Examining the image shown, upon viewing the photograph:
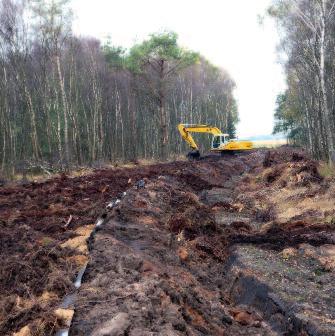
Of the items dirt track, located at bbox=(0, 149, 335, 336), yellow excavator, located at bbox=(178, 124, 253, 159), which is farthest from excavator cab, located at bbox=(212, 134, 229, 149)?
dirt track, located at bbox=(0, 149, 335, 336)

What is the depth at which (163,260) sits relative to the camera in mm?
8008

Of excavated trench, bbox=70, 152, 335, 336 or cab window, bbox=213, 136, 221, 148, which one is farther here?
cab window, bbox=213, 136, 221, 148

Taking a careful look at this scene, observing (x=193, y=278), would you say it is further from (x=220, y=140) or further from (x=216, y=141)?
(x=216, y=141)

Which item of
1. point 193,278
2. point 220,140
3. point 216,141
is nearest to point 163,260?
point 193,278

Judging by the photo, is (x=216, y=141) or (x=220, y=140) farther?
(x=216, y=141)

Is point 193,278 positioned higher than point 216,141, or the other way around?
point 216,141

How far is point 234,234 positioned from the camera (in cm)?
1098

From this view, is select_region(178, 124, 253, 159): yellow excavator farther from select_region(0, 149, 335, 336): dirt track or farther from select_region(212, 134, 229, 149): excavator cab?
select_region(0, 149, 335, 336): dirt track

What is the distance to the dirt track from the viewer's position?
508cm

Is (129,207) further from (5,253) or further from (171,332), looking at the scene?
(171,332)

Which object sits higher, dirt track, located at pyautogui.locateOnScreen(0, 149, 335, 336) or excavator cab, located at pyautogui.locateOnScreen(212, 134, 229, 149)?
excavator cab, located at pyautogui.locateOnScreen(212, 134, 229, 149)

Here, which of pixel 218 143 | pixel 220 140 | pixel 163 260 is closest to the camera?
pixel 163 260

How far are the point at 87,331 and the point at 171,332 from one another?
30.2 inches

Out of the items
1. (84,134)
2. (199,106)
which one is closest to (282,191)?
(84,134)
